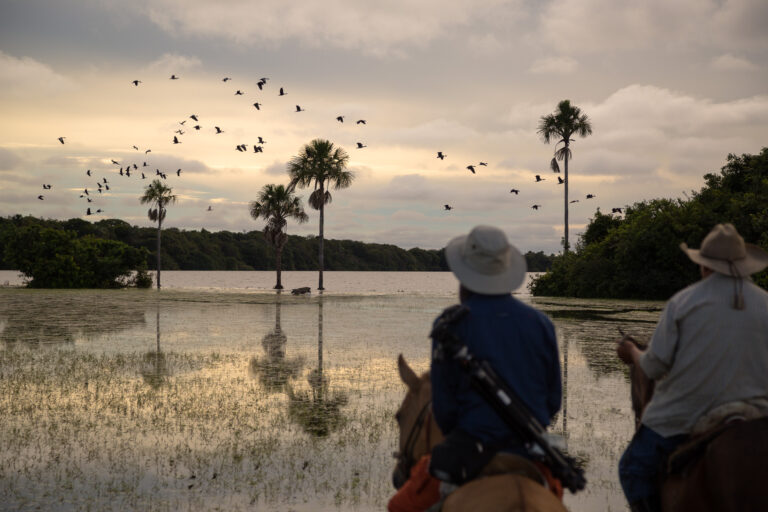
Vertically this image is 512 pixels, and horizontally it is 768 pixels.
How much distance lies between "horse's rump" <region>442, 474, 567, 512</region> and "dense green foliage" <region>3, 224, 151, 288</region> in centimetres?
6383

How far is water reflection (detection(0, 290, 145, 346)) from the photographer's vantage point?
1961 cm

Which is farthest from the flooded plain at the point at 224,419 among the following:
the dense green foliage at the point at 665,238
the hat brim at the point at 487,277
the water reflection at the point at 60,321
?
the dense green foliage at the point at 665,238

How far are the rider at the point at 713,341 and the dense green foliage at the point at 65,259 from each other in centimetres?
6371

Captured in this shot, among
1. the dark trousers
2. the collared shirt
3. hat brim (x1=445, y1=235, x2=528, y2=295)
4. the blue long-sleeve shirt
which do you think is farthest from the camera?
the dark trousers

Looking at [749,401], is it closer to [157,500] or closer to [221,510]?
[221,510]

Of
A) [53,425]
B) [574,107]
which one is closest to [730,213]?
[574,107]

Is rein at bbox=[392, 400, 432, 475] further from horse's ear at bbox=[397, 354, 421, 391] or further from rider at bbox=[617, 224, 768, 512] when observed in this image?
rider at bbox=[617, 224, 768, 512]

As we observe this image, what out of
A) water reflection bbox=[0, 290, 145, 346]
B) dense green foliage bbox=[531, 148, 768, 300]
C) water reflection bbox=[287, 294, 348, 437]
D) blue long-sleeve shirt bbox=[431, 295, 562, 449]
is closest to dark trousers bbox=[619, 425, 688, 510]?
blue long-sleeve shirt bbox=[431, 295, 562, 449]

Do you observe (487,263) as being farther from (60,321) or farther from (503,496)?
(60,321)

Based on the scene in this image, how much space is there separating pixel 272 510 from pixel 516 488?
12.6 ft

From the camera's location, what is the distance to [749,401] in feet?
11.5

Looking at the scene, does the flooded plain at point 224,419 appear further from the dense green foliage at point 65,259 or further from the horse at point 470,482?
the dense green foliage at point 65,259

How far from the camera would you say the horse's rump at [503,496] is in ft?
8.97

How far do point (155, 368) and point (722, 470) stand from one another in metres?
12.6
